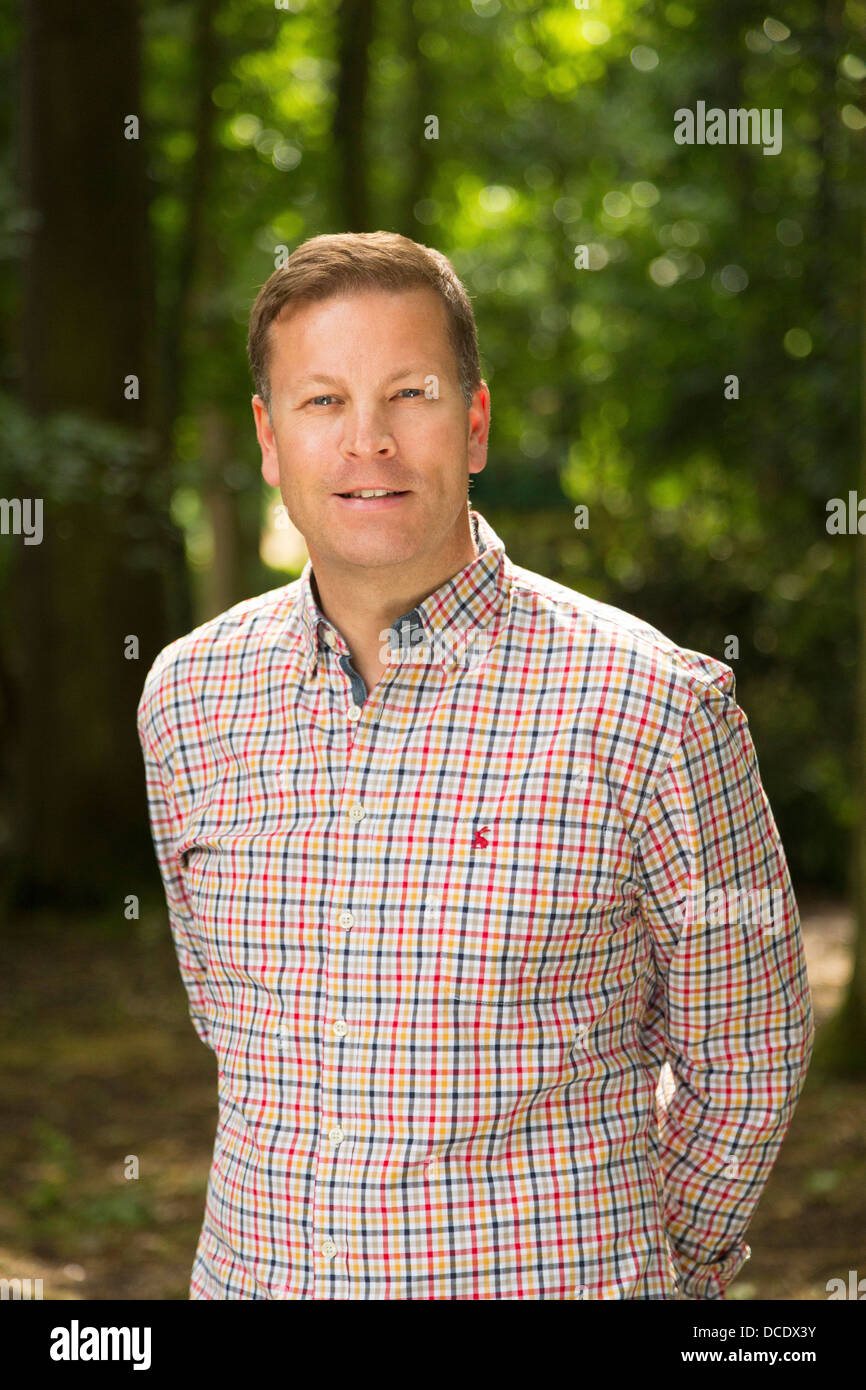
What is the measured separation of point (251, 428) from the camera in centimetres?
1498

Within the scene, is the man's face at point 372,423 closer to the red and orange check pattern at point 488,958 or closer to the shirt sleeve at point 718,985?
the red and orange check pattern at point 488,958

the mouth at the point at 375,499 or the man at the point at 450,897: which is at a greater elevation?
the mouth at the point at 375,499

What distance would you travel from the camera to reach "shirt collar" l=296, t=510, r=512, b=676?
225 cm

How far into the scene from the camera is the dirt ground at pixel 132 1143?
17.6ft

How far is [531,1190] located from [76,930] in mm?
8280

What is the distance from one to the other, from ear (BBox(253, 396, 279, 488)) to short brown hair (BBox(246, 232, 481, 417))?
1.2 inches

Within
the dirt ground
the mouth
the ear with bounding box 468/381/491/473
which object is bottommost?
the dirt ground

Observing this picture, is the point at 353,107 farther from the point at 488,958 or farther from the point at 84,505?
the point at 488,958

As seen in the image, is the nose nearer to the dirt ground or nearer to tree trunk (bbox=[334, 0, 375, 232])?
the dirt ground

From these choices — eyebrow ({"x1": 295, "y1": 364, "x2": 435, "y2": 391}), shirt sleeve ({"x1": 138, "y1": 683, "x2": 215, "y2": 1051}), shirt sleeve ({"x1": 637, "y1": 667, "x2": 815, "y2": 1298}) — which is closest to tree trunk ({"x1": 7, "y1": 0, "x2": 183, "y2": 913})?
shirt sleeve ({"x1": 138, "y1": 683, "x2": 215, "y2": 1051})

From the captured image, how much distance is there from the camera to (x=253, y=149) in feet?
48.0

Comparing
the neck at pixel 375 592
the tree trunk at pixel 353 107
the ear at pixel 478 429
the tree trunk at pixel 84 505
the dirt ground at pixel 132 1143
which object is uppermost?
the tree trunk at pixel 353 107

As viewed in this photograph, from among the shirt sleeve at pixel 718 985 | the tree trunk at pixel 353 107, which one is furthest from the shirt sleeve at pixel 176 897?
the tree trunk at pixel 353 107

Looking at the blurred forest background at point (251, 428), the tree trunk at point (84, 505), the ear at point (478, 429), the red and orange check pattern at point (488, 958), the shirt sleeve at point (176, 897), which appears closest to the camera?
the red and orange check pattern at point (488, 958)
